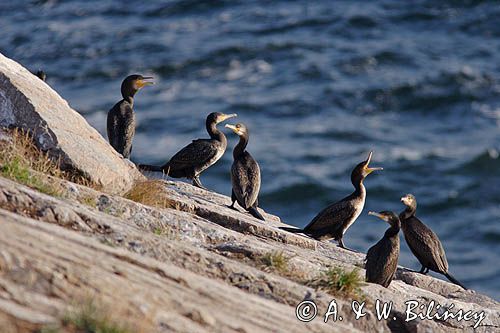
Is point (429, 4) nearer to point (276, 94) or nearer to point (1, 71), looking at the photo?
point (276, 94)

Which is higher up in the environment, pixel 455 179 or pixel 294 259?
pixel 294 259

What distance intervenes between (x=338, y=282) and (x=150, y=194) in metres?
2.35

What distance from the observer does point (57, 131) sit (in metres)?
10.9

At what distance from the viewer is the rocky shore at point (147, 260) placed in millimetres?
7113

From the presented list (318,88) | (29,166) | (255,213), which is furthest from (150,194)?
(318,88)

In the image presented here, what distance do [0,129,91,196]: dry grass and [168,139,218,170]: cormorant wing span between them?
3.51 m

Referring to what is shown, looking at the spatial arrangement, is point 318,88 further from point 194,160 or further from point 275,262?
point 275,262

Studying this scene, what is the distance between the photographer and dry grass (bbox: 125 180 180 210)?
10.8m

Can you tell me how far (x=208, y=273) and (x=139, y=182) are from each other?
2706 millimetres

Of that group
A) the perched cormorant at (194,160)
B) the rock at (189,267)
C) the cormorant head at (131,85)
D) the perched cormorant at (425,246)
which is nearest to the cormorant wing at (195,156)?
the perched cormorant at (194,160)

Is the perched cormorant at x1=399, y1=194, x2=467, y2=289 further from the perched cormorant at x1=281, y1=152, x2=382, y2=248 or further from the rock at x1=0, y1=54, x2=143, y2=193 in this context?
the rock at x1=0, y1=54, x2=143, y2=193

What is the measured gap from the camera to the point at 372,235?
2731 centimetres

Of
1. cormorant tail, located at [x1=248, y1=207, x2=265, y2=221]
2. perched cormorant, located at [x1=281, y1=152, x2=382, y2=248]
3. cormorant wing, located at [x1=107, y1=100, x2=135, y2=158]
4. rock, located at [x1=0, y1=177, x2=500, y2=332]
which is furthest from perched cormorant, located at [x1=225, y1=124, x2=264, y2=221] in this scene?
cormorant wing, located at [x1=107, y1=100, x2=135, y2=158]

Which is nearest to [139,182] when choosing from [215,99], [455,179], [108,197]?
[108,197]
